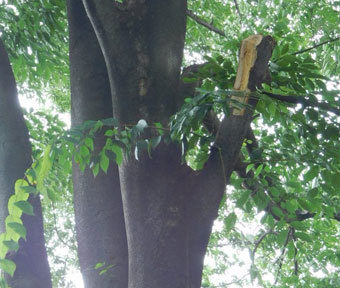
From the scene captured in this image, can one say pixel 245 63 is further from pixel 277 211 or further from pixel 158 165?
pixel 277 211

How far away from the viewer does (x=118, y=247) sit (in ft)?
8.13

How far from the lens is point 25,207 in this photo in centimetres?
207

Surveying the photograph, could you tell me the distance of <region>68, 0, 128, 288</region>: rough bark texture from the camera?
8.08 feet

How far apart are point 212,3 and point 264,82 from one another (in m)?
4.49

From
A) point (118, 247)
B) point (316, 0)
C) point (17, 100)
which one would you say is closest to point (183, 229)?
point (118, 247)

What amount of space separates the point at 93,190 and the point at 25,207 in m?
0.59

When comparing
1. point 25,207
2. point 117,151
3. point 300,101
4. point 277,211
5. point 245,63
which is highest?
point 245,63

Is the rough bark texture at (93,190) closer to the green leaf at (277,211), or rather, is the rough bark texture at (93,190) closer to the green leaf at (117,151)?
the green leaf at (117,151)

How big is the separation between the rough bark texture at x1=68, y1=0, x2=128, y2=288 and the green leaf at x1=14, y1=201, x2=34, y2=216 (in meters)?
0.52

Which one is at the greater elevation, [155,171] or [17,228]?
[155,171]

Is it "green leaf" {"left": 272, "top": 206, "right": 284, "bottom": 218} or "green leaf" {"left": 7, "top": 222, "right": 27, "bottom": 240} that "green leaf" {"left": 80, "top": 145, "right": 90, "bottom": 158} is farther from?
"green leaf" {"left": 272, "top": 206, "right": 284, "bottom": 218}

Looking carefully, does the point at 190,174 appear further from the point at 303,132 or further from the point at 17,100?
the point at 17,100

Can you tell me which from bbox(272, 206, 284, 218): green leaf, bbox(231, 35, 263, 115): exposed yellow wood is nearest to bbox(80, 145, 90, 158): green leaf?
bbox(231, 35, 263, 115): exposed yellow wood

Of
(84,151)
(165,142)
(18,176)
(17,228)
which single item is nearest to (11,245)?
(17,228)
